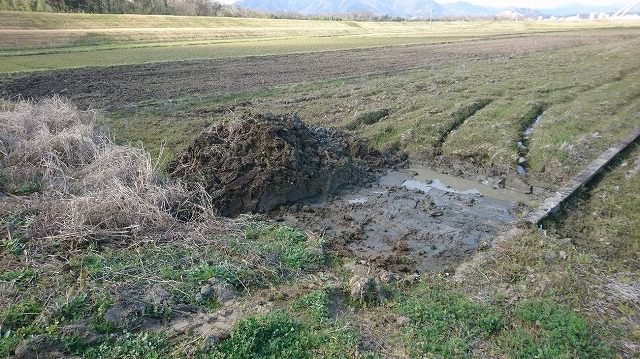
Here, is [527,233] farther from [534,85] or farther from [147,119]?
[534,85]

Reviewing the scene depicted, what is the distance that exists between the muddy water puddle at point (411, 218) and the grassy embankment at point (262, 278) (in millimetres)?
681

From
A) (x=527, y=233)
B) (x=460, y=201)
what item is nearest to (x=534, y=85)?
(x=460, y=201)

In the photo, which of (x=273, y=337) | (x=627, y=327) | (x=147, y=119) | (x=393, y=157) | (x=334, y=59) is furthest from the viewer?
(x=334, y=59)

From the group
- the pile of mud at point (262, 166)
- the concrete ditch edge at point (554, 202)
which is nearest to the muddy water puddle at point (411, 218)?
the concrete ditch edge at point (554, 202)

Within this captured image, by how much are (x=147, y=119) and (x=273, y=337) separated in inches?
437

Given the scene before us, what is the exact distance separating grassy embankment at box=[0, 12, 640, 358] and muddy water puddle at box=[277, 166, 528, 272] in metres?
0.68

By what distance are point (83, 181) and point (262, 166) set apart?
323cm

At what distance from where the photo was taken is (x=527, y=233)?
663cm

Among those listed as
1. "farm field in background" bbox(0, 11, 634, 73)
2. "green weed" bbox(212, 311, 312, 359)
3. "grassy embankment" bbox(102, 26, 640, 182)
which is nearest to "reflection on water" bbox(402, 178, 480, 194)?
"grassy embankment" bbox(102, 26, 640, 182)

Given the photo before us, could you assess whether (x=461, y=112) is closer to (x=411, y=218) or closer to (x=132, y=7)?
(x=411, y=218)

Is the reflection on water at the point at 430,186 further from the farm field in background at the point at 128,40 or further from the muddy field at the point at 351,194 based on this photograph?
the farm field in background at the point at 128,40

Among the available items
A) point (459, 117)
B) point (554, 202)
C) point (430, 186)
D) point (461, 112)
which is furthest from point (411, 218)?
point (461, 112)

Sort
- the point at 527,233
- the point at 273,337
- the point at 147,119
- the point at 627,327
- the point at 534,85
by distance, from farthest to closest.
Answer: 1. the point at 534,85
2. the point at 147,119
3. the point at 527,233
4. the point at 627,327
5. the point at 273,337

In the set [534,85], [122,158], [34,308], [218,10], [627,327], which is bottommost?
[627,327]
